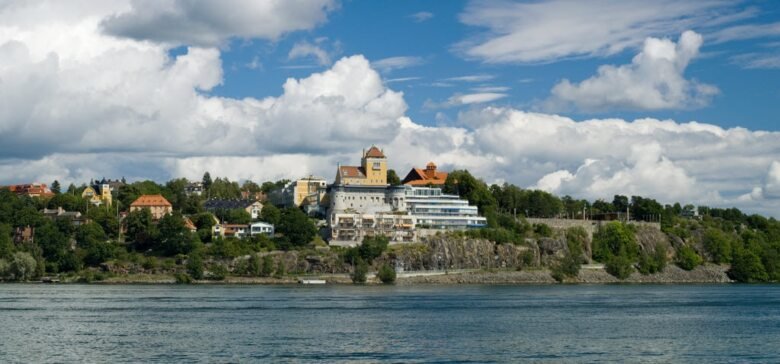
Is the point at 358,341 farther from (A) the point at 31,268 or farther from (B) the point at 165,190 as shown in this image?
(B) the point at 165,190

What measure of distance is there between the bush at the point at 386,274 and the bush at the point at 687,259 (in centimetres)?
5563

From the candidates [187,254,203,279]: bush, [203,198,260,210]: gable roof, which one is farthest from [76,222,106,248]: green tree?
[203,198,260,210]: gable roof

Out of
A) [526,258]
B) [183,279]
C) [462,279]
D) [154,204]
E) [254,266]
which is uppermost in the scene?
[154,204]

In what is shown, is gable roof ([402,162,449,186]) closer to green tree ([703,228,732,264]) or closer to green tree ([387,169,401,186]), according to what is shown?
green tree ([387,169,401,186])

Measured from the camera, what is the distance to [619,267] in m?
152

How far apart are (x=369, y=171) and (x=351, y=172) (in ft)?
11.7

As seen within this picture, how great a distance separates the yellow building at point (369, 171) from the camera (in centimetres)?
16675

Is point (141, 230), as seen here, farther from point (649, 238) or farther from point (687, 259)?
point (687, 259)

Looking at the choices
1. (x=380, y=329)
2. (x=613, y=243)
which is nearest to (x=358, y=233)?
(x=613, y=243)

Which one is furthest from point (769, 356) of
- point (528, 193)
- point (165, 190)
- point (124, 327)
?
point (165, 190)

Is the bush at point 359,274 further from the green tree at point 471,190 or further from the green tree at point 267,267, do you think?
the green tree at point 471,190

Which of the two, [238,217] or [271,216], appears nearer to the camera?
[271,216]

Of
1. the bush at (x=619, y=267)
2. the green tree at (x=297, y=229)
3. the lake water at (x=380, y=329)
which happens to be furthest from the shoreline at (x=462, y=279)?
the lake water at (x=380, y=329)

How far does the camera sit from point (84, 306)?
8331 centimetres
